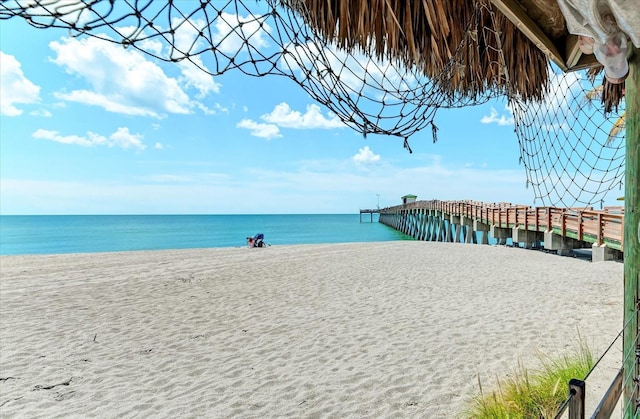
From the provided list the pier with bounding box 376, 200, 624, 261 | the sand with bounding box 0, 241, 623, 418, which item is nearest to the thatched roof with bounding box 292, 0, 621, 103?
the sand with bounding box 0, 241, 623, 418

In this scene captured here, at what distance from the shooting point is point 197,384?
4086 mm

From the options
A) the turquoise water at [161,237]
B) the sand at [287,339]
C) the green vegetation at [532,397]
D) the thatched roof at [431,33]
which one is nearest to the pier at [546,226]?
the sand at [287,339]

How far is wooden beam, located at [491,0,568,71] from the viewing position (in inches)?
71.5

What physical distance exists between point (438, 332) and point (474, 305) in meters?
1.83

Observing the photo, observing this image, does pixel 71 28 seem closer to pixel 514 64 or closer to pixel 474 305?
pixel 514 64

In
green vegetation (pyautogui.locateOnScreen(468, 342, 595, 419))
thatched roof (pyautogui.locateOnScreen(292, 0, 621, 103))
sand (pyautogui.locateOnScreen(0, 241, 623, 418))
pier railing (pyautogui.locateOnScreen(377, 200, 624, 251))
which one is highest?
thatched roof (pyautogui.locateOnScreen(292, 0, 621, 103))

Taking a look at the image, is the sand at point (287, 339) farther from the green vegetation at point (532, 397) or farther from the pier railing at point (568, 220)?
the pier railing at point (568, 220)

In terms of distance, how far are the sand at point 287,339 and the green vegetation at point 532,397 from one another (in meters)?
0.20

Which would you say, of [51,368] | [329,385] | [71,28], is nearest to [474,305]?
[329,385]

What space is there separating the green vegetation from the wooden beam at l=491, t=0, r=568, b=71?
7.38ft

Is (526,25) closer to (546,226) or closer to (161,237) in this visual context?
(546,226)

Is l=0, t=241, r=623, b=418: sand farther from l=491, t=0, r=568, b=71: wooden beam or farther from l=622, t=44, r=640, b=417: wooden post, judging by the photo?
l=491, t=0, r=568, b=71: wooden beam

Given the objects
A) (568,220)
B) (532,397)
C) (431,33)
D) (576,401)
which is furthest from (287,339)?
(568,220)

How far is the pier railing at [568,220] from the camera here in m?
8.57
